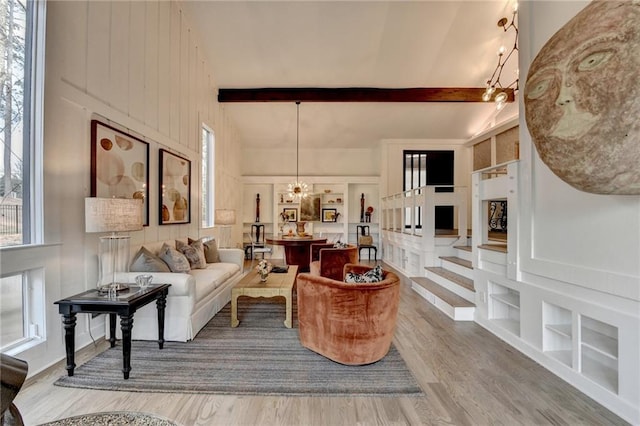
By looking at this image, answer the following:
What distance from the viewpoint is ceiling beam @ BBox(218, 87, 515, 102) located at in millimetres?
Result: 6629

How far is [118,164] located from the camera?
3.25m

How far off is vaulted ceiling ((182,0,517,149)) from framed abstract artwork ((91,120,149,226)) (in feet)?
9.23

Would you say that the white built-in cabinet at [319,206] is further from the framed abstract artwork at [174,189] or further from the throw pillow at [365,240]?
the framed abstract artwork at [174,189]

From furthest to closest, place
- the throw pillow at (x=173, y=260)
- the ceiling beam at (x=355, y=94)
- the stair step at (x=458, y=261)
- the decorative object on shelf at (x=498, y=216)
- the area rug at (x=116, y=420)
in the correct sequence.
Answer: the decorative object on shelf at (x=498, y=216) < the ceiling beam at (x=355, y=94) < the stair step at (x=458, y=261) < the throw pillow at (x=173, y=260) < the area rug at (x=116, y=420)

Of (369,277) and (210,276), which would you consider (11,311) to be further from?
(369,277)

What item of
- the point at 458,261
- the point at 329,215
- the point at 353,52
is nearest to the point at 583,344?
the point at 458,261

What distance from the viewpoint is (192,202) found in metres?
5.19

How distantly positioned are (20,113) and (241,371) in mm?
2702

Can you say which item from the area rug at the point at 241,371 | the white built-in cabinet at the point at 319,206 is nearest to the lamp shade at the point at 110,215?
the area rug at the point at 241,371

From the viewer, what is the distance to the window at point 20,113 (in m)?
2.15

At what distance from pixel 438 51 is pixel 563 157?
5.07 m

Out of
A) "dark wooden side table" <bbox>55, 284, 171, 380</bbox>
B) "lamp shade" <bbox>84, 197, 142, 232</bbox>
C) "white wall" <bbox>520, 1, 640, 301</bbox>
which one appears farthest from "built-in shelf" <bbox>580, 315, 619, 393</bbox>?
"lamp shade" <bbox>84, 197, 142, 232</bbox>

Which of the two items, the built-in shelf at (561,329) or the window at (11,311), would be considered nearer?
the window at (11,311)

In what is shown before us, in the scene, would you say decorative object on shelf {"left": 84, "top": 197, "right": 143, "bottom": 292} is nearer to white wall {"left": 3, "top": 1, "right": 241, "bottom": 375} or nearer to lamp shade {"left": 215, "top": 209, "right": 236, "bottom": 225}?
white wall {"left": 3, "top": 1, "right": 241, "bottom": 375}
